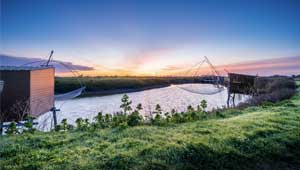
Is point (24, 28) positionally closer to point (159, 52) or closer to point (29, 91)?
point (29, 91)

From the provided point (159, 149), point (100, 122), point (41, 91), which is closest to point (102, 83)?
point (41, 91)

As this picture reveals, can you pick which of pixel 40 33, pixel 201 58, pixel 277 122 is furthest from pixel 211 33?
pixel 40 33

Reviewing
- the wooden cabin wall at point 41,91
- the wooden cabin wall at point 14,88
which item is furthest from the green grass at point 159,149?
the wooden cabin wall at point 41,91

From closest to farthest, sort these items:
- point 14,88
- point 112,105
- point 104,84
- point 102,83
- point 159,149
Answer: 1. point 159,149
2. point 14,88
3. point 112,105
4. point 104,84
5. point 102,83

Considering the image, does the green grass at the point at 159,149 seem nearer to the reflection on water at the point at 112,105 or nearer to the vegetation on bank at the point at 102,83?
the reflection on water at the point at 112,105

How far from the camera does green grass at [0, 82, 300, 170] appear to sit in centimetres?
279

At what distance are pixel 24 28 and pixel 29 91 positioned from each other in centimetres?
282

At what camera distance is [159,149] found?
10.4 feet

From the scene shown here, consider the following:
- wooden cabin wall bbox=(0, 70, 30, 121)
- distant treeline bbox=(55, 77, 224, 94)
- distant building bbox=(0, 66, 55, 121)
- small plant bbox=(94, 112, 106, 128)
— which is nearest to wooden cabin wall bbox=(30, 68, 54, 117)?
distant building bbox=(0, 66, 55, 121)

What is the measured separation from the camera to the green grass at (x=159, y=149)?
279 cm

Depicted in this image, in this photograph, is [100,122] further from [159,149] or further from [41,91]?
[41,91]

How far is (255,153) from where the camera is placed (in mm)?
3391

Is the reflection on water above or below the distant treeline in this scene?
below

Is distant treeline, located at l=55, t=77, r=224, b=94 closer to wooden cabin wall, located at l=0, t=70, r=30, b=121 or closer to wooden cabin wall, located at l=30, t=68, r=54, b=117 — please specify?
wooden cabin wall, located at l=30, t=68, r=54, b=117
